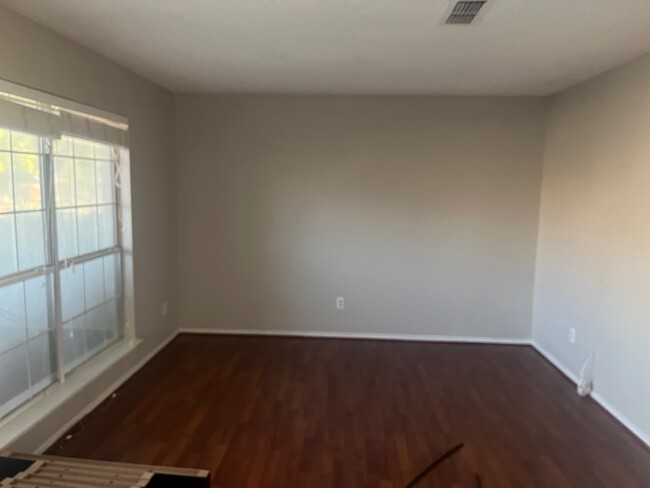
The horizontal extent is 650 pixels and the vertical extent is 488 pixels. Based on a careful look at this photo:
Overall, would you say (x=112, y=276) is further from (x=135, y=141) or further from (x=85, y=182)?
(x=135, y=141)

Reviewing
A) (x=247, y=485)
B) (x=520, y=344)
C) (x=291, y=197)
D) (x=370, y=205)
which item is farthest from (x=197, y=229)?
(x=520, y=344)

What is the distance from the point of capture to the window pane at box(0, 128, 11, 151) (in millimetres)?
2395

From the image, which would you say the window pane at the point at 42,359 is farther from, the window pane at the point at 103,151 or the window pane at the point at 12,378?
the window pane at the point at 103,151

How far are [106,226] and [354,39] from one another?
2.24 meters

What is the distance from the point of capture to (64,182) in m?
2.95

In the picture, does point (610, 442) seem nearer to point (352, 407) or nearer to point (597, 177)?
point (352, 407)

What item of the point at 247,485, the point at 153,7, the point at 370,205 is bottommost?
the point at 247,485

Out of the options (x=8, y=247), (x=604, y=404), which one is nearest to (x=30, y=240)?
(x=8, y=247)

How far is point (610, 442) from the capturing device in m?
2.87

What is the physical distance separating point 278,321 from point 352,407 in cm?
162

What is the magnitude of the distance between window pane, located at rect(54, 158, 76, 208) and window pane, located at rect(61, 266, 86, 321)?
43 centimetres

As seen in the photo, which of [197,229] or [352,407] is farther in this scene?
[197,229]

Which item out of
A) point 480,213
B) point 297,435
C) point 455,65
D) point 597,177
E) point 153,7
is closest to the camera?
point 153,7

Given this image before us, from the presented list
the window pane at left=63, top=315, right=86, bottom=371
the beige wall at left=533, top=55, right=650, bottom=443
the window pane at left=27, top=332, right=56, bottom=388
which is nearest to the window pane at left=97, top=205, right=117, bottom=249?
the window pane at left=63, top=315, right=86, bottom=371
